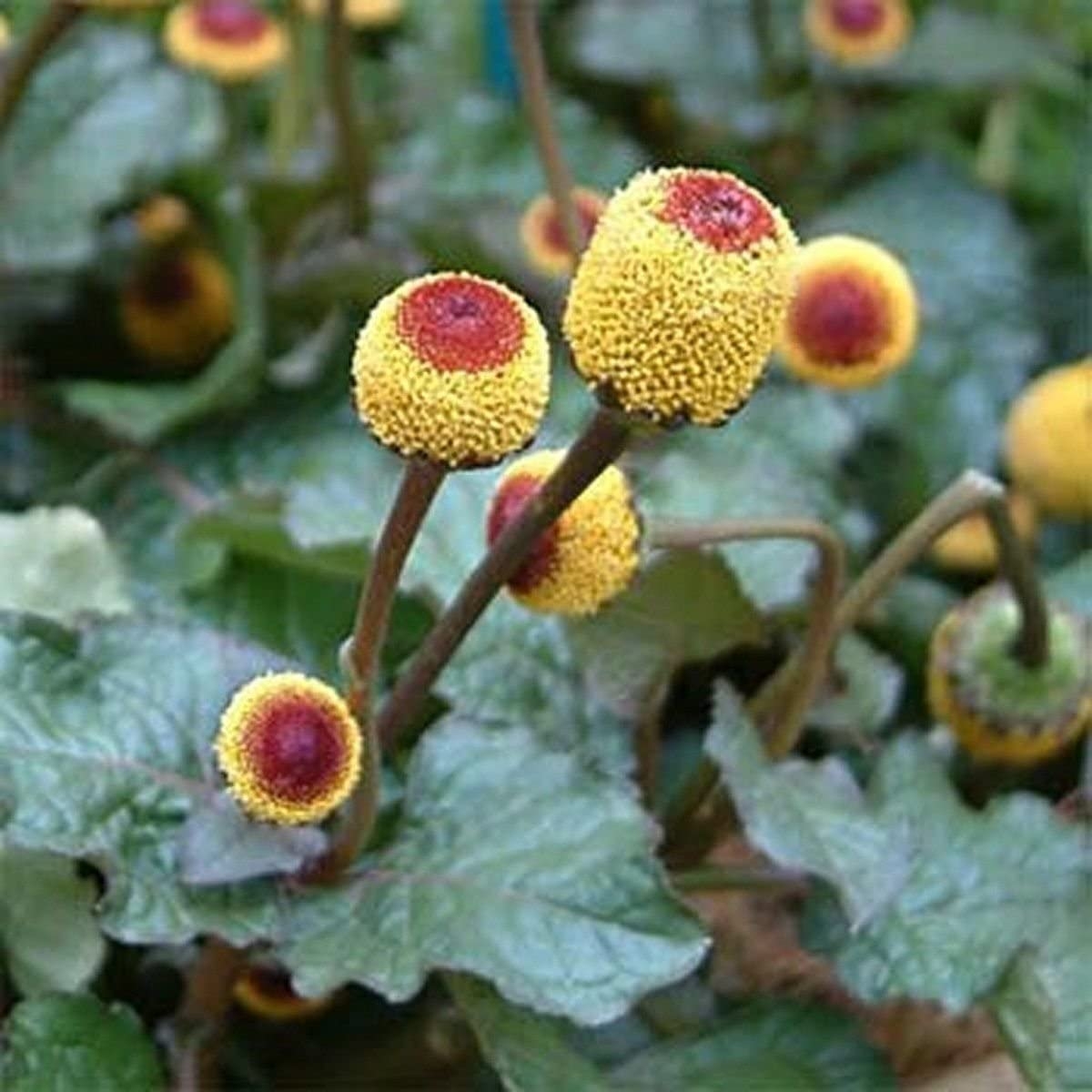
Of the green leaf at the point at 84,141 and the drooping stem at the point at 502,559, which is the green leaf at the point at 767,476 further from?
the green leaf at the point at 84,141

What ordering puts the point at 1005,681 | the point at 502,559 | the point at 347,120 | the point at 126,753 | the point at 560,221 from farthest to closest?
the point at 347,120
the point at 560,221
the point at 1005,681
the point at 126,753
the point at 502,559

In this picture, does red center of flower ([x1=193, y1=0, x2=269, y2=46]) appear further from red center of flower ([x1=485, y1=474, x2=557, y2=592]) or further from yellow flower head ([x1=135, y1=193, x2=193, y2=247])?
red center of flower ([x1=485, y1=474, x2=557, y2=592])

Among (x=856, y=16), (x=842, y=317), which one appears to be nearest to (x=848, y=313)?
(x=842, y=317)

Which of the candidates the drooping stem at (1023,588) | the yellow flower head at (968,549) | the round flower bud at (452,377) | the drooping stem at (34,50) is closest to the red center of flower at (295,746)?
the round flower bud at (452,377)

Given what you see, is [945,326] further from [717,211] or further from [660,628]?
[717,211]

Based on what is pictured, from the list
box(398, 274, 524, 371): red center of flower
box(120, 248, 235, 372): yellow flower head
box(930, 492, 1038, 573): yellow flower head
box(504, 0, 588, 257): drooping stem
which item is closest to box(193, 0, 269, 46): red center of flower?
box(120, 248, 235, 372): yellow flower head

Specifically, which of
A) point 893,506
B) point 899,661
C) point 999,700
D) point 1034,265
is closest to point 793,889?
point 999,700
